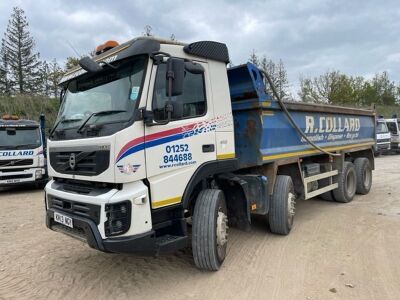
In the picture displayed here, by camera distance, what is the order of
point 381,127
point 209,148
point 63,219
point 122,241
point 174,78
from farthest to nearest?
point 381,127
point 209,148
point 63,219
point 174,78
point 122,241

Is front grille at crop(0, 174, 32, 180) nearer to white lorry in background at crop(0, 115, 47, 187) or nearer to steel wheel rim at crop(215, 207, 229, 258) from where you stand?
white lorry in background at crop(0, 115, 47, 187)

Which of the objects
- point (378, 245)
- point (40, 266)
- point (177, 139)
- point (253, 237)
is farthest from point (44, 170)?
point (378, 245)

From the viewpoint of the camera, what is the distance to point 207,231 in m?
4.15

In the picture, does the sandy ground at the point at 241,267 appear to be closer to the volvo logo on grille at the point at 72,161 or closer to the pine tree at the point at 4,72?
the volvo logo on grille at the point at 72,161

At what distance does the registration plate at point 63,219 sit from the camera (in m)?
3.85

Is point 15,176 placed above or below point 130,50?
below

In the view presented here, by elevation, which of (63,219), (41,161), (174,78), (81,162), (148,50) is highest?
(148,50)

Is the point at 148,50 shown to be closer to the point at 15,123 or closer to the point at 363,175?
the point at 363,175

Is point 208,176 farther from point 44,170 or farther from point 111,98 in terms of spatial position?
point 44,170

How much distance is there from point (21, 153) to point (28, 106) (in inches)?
546

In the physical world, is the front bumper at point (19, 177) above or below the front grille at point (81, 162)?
below

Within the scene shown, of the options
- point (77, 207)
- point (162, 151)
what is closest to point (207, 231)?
point (162, 151)

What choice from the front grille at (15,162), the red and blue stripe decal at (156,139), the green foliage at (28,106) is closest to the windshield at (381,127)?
the front grille at (15,162)

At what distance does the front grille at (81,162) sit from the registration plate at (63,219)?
0.48 meters
